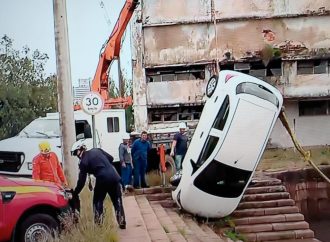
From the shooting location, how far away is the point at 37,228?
8562mm

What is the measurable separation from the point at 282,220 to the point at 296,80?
57.3 ft

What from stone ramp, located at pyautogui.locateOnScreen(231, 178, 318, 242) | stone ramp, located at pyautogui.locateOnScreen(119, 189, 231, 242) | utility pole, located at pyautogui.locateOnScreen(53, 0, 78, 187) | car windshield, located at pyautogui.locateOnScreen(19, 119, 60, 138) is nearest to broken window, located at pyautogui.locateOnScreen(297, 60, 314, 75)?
stone ramp, located at pyautogui.locateOnScreen(231, 178, 318, 242)

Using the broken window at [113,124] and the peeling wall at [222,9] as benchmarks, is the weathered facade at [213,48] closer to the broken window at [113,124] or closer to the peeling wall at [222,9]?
the peeling wall at [222,9]

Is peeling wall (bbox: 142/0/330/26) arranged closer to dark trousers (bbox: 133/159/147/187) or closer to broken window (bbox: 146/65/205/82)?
broken window (bbox: 146/65/205/82)

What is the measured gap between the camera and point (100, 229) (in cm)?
796

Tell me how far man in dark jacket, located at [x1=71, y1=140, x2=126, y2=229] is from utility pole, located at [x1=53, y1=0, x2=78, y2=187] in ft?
9.64

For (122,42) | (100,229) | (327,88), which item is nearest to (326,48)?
(327,88)

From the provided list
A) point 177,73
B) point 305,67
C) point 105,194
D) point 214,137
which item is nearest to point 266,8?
point 305,67

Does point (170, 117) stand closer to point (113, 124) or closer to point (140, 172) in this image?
point (113, 124)

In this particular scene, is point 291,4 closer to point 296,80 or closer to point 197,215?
point 296,80

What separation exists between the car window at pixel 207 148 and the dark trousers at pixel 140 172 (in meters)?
2.75

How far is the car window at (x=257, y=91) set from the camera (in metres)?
12.4

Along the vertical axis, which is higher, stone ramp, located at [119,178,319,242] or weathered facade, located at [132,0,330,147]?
weathered facade, located at [132,0,330,147]

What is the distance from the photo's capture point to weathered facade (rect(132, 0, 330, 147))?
95.8 feet
